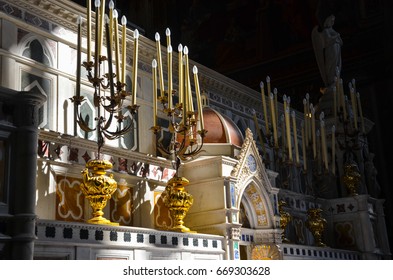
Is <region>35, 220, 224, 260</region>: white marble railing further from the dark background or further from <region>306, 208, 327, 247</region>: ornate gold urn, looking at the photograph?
the dark background

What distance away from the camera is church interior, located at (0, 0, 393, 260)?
4992mm

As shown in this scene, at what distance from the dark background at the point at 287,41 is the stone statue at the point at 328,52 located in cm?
191

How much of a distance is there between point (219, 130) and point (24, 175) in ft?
12.7

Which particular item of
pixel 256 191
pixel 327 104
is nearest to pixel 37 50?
pixel 256 191

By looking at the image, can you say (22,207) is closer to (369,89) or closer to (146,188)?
(146,188)

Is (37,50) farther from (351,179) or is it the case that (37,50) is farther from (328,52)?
(328,52)

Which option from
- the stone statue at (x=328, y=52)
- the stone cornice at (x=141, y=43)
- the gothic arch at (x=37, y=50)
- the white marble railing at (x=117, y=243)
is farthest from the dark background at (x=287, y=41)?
the white marble railing at (x=117, y=243)

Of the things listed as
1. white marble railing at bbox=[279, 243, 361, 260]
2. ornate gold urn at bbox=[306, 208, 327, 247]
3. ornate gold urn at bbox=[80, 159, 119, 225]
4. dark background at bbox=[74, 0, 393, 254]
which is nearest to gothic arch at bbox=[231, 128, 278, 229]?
white marble railing at bbox=[279, 243, 361, 260]

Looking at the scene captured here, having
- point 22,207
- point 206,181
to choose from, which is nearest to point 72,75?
point 206,181

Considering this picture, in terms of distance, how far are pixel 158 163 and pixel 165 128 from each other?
0.95 meters

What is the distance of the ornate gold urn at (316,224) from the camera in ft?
32.2

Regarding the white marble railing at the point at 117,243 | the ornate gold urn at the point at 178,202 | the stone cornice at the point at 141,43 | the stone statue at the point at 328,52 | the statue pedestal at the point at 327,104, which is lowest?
the white marble railing at the point at 117,243

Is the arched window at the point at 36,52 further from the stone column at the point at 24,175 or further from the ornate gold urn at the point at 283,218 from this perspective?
the ornate gold urn at the point at 283,218

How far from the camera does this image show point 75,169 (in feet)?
21.2
